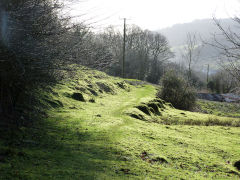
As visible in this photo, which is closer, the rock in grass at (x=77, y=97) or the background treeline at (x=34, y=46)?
the background treeline at (x=34, y=46)

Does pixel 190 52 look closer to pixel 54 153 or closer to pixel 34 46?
pixel 34 46

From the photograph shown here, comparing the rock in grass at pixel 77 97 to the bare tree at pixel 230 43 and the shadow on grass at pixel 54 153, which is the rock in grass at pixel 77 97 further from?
the bare tree at pixel 230 43

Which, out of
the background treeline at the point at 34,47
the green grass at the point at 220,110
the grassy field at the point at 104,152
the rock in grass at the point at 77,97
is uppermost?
the background treeline at the point at 34,47

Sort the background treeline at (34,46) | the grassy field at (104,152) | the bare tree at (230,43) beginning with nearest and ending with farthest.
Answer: the grassy field at (104,152) → the background treeline at (34,46) → the bare tree at (230,43)

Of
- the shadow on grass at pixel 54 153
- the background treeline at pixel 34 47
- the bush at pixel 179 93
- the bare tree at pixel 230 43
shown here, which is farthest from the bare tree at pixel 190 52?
the shadow on grass at pixel 54 153

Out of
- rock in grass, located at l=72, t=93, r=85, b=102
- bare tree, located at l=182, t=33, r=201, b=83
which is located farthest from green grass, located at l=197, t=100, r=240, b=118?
rock in grass, located at l=72, t=93, r=85, b=102

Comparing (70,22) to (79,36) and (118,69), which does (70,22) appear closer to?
(79,36)

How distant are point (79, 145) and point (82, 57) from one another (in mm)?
2494

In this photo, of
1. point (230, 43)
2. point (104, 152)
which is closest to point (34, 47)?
point (104, 152)

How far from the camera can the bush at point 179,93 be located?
20578mm

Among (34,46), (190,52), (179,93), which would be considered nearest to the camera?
Result: (34,46)

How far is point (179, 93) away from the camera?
68.1 feet

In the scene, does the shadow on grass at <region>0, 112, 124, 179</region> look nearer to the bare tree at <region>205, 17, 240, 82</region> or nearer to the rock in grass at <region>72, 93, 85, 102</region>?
the rock in grass at <region>72, 93, 85, 102</region>

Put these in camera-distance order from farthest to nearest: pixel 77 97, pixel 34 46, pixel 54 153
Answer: pixel 77 97, pixel 34 46, pixel 54 153
